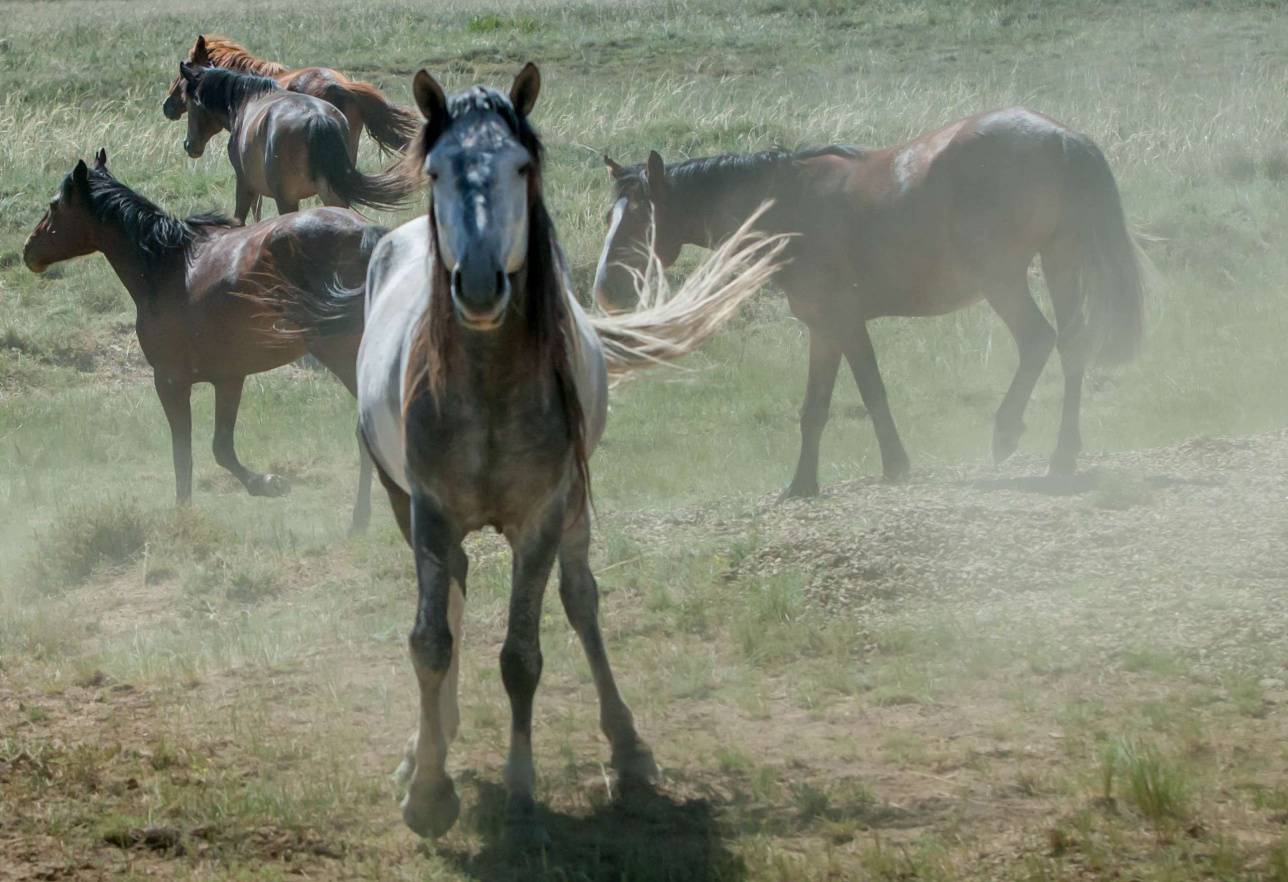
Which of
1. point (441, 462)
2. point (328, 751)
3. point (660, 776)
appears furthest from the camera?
point (328, 751)

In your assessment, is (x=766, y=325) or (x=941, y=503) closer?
(x=941, y=503)

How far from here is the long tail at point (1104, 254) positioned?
840 centimetres

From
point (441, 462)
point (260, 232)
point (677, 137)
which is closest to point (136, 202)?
point (260, 232)

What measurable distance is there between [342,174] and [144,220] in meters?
2.26

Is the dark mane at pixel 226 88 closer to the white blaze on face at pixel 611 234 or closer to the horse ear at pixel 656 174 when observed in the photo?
the white blaze on face at pixel 611 234

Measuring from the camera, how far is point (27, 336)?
13.0 meters

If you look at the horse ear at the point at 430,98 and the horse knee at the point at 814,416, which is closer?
the horse ear at the point at 430,98

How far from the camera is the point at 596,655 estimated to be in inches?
198

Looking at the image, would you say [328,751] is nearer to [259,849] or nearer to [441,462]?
[259,849]

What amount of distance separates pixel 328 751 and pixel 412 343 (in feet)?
5.21

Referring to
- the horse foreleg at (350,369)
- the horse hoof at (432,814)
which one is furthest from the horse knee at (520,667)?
the horse foreleg at (350,369)

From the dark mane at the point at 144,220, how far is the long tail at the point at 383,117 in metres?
4.49

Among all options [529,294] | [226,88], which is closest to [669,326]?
[529,294]

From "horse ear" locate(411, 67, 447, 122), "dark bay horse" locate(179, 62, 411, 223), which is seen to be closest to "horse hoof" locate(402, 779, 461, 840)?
"horse ear" locate(411, 67, 447, 122)
